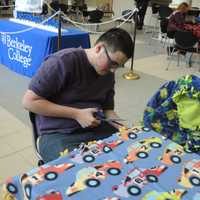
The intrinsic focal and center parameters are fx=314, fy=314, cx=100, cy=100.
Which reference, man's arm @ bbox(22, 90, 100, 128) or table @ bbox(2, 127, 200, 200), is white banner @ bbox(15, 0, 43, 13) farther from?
table @ bbox(2, 127, 200, 200)

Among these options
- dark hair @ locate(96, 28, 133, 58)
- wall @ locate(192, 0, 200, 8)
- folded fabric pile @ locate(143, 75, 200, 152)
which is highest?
wall @ locate(192, 0, 200, 8)

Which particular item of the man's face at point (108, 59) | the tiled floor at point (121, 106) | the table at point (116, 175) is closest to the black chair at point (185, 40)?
the tiled floor at point (121, 106)

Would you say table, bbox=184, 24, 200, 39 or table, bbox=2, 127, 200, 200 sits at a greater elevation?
table, bbox=184, 24, 200, 39

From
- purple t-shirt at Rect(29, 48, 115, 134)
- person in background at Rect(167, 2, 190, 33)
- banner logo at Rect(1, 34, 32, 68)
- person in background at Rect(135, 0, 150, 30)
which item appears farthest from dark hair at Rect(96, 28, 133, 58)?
person in background at Rect(135, 0, 150, 30)

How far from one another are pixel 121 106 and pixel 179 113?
6.00ft

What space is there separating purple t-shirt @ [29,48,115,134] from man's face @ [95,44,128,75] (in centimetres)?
7

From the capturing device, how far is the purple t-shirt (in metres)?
1.34

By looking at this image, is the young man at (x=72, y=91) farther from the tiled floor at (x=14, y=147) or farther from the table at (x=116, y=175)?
the tiled floor at (x=14, y=147)

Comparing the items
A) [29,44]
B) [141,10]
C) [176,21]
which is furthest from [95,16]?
[29,44]

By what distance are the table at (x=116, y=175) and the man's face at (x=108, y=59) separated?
1.10 feet

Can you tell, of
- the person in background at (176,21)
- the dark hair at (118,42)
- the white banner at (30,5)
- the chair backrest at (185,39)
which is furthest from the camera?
the person in background at (176,21)

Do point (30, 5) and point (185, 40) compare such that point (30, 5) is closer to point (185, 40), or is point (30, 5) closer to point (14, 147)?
point (185, 40)

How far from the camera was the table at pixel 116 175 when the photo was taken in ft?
2.98

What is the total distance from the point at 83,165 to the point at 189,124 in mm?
745
